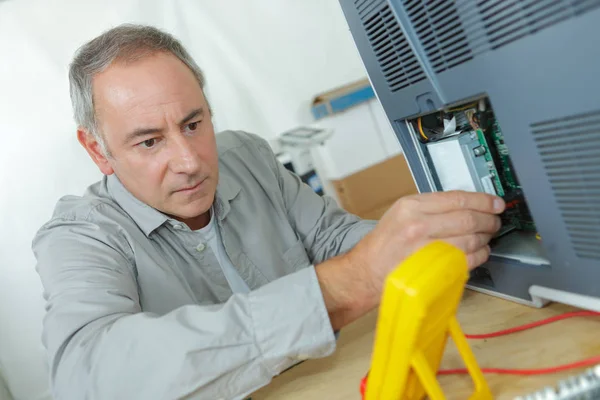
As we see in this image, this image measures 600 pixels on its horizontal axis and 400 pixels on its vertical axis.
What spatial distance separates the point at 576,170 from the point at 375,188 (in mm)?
1890

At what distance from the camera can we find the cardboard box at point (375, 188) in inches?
93.4

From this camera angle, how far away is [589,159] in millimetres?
547

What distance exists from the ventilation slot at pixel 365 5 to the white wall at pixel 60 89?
1.48 metres

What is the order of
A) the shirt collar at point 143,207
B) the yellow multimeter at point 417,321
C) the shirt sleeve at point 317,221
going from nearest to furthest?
the yellow multimeter at point 417,321 → the shirt collar at point 143,207 → the shirt sleeve at point 317,221

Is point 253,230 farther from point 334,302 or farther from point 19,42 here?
point 19,42

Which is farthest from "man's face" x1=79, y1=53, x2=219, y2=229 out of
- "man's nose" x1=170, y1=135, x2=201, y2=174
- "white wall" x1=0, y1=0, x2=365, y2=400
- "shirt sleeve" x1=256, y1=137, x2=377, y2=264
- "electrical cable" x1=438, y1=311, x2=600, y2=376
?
"white wall" x1=0, y1=0, x2=365, y2=400

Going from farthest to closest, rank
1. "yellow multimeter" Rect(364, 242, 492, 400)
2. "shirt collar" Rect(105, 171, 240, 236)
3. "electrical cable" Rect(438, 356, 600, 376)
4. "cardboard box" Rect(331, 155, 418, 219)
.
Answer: "cardboard box" Rect(331, 155, 418, 219)
"shirt collar" Rect(105, 171, 240, 236)
"electrical cable" Rect(438, 356, 600, 376)
"yellow multimeter" Rect(364, 242, 492, 400)

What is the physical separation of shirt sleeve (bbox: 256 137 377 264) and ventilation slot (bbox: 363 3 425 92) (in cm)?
43

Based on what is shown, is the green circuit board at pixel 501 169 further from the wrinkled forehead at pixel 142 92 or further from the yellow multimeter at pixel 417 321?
the wrinkled forehead at pixel 142 92

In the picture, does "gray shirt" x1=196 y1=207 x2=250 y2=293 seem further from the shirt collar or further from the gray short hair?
the gray short hair

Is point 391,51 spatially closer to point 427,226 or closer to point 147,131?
point 427,226

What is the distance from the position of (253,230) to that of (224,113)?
1.13 m

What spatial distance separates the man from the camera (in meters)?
0.68

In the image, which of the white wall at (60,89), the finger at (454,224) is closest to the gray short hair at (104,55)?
the finger at (454,224)
